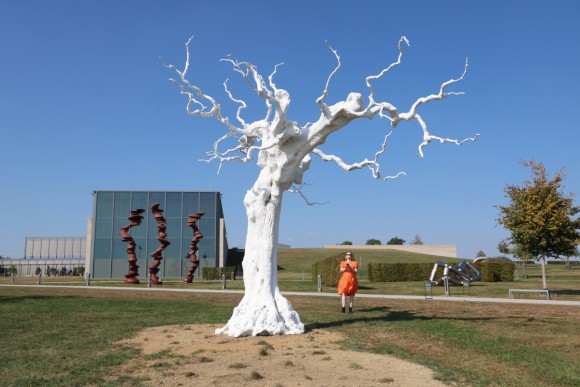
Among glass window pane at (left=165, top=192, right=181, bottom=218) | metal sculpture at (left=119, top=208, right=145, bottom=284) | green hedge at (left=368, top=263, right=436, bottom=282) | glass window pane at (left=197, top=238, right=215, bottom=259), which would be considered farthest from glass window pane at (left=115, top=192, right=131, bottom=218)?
green hedge at (left=368, top=263, right=436, bottom=282)

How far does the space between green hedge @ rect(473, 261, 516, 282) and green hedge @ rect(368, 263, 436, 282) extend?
2.96 meters

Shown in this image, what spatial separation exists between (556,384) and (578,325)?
216 inches

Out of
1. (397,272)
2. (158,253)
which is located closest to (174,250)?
(158,253)

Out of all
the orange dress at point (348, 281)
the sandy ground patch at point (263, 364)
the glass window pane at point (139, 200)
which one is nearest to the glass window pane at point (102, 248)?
the glass window pane at point (139, 200)

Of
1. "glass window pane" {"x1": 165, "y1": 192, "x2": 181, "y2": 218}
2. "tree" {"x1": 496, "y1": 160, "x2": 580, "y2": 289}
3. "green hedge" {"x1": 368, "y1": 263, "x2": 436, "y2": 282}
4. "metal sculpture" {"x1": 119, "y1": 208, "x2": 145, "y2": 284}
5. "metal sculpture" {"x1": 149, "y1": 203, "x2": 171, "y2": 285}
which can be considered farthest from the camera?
"glass window pane" {"x1": 165, "y1": 192, "x2": 181, "y2": 218}

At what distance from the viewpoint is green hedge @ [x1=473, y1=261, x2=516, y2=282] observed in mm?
29641

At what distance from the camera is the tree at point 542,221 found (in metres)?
19.1

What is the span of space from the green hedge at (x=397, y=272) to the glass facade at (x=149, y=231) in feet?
50.6

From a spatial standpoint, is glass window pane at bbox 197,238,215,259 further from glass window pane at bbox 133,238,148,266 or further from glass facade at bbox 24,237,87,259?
glass facade at bbox 24,237,87,259

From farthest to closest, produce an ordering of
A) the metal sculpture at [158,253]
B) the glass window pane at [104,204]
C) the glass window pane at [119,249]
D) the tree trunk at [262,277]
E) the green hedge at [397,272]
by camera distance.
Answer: the glass window pane at [104,204] < the glass window pane at [119,249] < the green hedge at [397,272] < the metal sculpture at [158,253] < the tree trunk at [262,277]

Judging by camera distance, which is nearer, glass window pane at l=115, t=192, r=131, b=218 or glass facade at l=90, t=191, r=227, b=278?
glass facade at l=90, t=191, r=227, b=278

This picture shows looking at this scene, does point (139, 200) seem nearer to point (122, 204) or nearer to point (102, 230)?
point (122, 204)

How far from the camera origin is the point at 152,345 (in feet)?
25.4

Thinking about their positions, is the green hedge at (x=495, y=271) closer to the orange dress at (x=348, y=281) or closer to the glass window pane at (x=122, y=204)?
the orange dress at (x=348, y=281)
